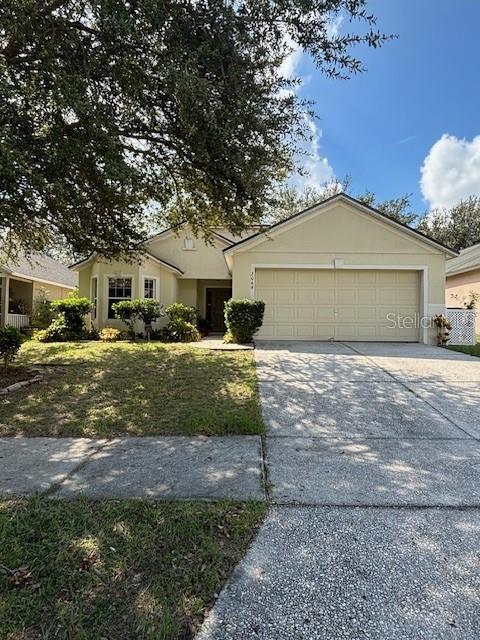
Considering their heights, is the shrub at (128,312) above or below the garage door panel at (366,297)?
below

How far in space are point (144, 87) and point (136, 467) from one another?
591 cm

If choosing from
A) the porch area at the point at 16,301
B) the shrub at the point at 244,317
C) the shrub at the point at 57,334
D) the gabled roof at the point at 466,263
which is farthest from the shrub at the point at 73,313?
the gabled roof at the point at 466,263

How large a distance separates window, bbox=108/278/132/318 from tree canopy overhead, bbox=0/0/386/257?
31.3 feet

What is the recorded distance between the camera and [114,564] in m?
2.35

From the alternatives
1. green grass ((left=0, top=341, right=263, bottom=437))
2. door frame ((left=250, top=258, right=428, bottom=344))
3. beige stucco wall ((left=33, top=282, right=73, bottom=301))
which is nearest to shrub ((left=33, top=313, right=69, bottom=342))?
green grass ((left=0, top=341, right=263, bottom=437))

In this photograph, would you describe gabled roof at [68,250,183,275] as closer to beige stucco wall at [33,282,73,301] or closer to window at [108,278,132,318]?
window at [108,278,132,318]

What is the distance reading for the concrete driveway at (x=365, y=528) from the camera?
201 cm

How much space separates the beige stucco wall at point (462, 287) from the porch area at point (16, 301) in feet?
70.9

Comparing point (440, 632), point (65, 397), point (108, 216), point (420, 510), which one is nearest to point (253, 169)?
point (108, 216)

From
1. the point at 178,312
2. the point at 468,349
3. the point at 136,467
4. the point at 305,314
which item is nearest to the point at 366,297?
the point at 305,314

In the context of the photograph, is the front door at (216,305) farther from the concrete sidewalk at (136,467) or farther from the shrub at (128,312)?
the concrete sidewalk at (136,467)

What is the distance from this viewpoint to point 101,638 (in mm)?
1853

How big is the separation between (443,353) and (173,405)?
8.74m

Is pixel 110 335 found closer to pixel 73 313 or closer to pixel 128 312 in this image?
pixel 128 312
